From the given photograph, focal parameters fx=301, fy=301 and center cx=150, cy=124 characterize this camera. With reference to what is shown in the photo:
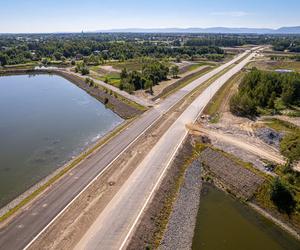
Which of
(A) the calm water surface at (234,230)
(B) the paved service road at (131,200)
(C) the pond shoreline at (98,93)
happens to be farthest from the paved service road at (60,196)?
(A) the calm water surface at (234,230)

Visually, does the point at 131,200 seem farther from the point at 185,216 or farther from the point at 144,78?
the point at 144,78

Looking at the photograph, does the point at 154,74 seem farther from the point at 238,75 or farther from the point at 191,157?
the point at 191,157

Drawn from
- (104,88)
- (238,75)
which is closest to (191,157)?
(104,88)

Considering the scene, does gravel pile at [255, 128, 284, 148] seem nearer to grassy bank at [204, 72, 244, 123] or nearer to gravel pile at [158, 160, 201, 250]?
grassy bank at [204, 72, 244, 123]

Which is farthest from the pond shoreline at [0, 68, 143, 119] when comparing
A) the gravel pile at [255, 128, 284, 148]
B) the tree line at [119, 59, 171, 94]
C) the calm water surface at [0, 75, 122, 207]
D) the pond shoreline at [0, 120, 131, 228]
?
the pond shoreline at [0, 120, 131, 228]

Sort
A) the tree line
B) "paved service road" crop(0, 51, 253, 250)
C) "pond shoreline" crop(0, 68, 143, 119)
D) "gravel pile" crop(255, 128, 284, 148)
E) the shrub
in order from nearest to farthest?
"paved service road" crop(0, 51, 253, 250)
the shrub
"gravel pile" crop(255, 128, 284, 148)
"pond shoreline" crop(0, 68, 143, 119)
the tree line

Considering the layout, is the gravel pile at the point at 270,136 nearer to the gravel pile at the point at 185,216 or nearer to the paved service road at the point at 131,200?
the paved service road at the point at 131,200
